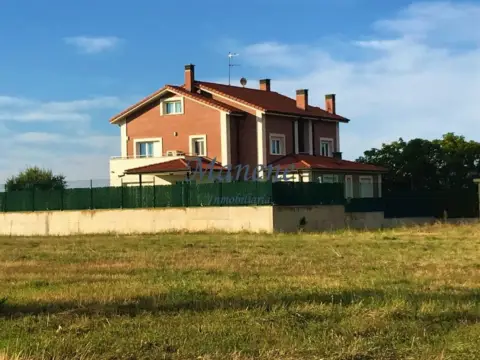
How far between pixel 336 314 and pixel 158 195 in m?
28.1

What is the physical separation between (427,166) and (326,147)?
35.1 ft

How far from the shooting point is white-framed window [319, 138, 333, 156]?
53.6 metres

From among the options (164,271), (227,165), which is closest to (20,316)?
(164,271)

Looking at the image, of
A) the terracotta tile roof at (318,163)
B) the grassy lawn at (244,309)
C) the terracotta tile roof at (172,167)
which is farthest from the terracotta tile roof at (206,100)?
the grassy lawn at (244,309)

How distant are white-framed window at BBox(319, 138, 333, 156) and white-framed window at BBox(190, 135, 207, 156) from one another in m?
9.75

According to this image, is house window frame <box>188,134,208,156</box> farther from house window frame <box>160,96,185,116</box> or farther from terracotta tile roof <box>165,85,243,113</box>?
terracotta tile roof <box>165,85,243,113</box>

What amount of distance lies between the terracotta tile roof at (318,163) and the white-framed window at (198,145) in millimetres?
4942

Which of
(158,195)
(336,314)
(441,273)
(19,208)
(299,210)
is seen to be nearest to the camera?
(336,314)

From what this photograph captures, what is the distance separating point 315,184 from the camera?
35.1m

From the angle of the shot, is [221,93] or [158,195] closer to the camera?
[158,195]

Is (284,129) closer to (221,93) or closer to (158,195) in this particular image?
(221,93)

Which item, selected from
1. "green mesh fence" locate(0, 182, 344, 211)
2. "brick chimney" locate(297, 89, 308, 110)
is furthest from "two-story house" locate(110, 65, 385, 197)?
"green mesh fence" locate(0, 182, 344, 211)

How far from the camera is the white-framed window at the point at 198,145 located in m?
48.8

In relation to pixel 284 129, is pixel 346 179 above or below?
below
